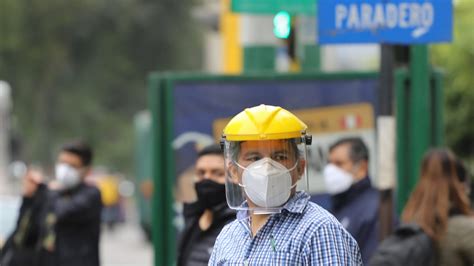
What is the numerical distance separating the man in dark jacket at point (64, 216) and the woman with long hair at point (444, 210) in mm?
3336

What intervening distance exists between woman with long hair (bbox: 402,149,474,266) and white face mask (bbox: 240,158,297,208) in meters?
2.02

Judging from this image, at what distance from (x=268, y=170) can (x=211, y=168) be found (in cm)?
250

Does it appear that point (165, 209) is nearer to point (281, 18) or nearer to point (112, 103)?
point (281, 18)

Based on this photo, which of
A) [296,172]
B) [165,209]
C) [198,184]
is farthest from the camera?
[165,209]

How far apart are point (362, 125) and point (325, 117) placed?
11.0 inches

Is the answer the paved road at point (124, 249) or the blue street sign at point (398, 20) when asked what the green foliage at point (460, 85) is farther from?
the blue street sign at point (398, 20)

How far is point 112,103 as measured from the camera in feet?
158

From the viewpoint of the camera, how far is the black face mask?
687 centimetres

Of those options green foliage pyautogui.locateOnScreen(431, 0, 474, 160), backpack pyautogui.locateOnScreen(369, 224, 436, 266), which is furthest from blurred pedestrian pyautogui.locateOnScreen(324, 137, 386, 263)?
green foliage pyautogui.locateOnScreen(431, 0, 474, 160)

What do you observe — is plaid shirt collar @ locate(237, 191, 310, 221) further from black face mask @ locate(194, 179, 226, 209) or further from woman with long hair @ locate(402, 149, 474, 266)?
black face mask @ locate(194, 179, 226, 209)

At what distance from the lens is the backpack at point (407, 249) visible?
20.2 feet

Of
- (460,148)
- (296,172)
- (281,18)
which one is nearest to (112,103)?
(460,148)

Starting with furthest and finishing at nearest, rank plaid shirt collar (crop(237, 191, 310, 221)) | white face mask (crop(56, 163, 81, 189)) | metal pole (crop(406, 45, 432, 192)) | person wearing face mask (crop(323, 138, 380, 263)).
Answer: white face mask (crop(56, 163, 81, 189)) → metal pole (crop(406, 45, 432, 192)) → person wearing face mask (crop(323, 138, 380, 263)) → plaid shirt collar (crop(237, 191, 310, 221))

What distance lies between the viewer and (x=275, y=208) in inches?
177
